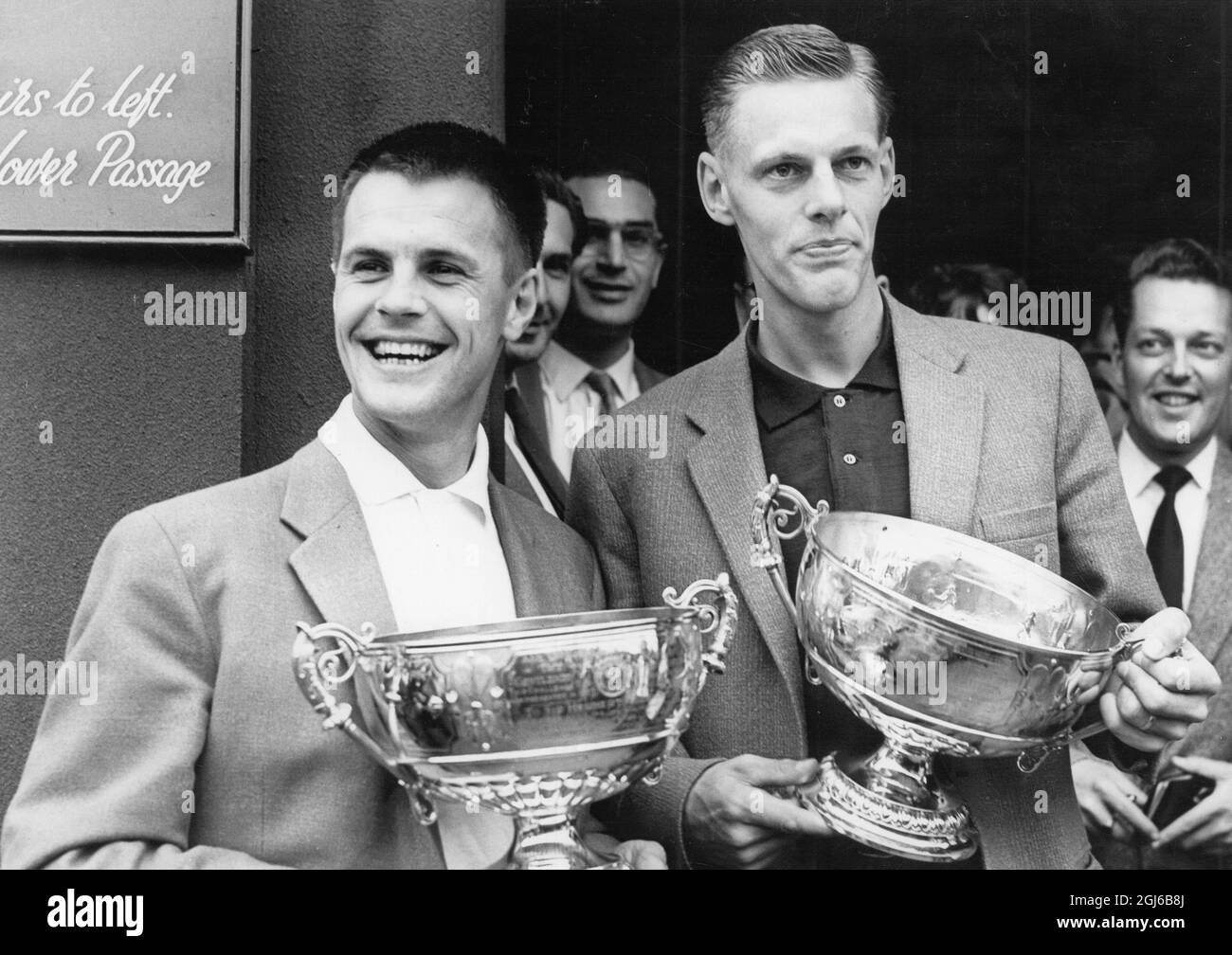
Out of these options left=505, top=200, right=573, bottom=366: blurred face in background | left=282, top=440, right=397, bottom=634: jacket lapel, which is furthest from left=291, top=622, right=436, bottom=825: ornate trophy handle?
left=505, top=200, right=573, bottom=366: blurred face in background

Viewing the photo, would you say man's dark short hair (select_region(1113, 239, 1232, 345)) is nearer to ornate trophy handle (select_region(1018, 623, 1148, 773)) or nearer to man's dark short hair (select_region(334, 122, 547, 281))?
ornate trophy handle (select_region(1018, 623, 1148, 773))

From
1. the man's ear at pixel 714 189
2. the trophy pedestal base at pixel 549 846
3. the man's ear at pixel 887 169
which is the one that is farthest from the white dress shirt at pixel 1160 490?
the trophy pedestal base at pixel 549 846

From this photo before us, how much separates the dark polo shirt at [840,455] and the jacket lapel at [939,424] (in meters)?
0.03

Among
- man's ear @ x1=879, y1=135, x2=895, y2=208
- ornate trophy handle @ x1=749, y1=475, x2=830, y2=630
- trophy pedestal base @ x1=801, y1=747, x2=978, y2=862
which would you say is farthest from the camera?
man's ear @ x1=879, y1=135, x2=895, y2=208

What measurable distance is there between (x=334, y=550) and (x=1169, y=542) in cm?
166

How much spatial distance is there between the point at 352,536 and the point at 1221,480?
1.74 metres

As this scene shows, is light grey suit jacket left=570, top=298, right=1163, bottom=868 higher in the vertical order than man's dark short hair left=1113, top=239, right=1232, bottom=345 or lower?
lower

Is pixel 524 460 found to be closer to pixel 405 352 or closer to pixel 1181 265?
pixel 405 352

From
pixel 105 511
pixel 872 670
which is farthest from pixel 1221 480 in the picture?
pixel 105 511

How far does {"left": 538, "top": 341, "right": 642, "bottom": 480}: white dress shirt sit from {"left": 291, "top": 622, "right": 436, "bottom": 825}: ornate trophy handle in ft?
2.60

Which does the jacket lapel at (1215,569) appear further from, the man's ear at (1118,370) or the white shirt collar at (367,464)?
the white shirt collar at (367,464)

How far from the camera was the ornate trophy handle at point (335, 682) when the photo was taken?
2.09m

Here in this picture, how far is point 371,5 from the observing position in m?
2.97

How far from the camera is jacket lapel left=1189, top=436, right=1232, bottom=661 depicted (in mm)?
2842
